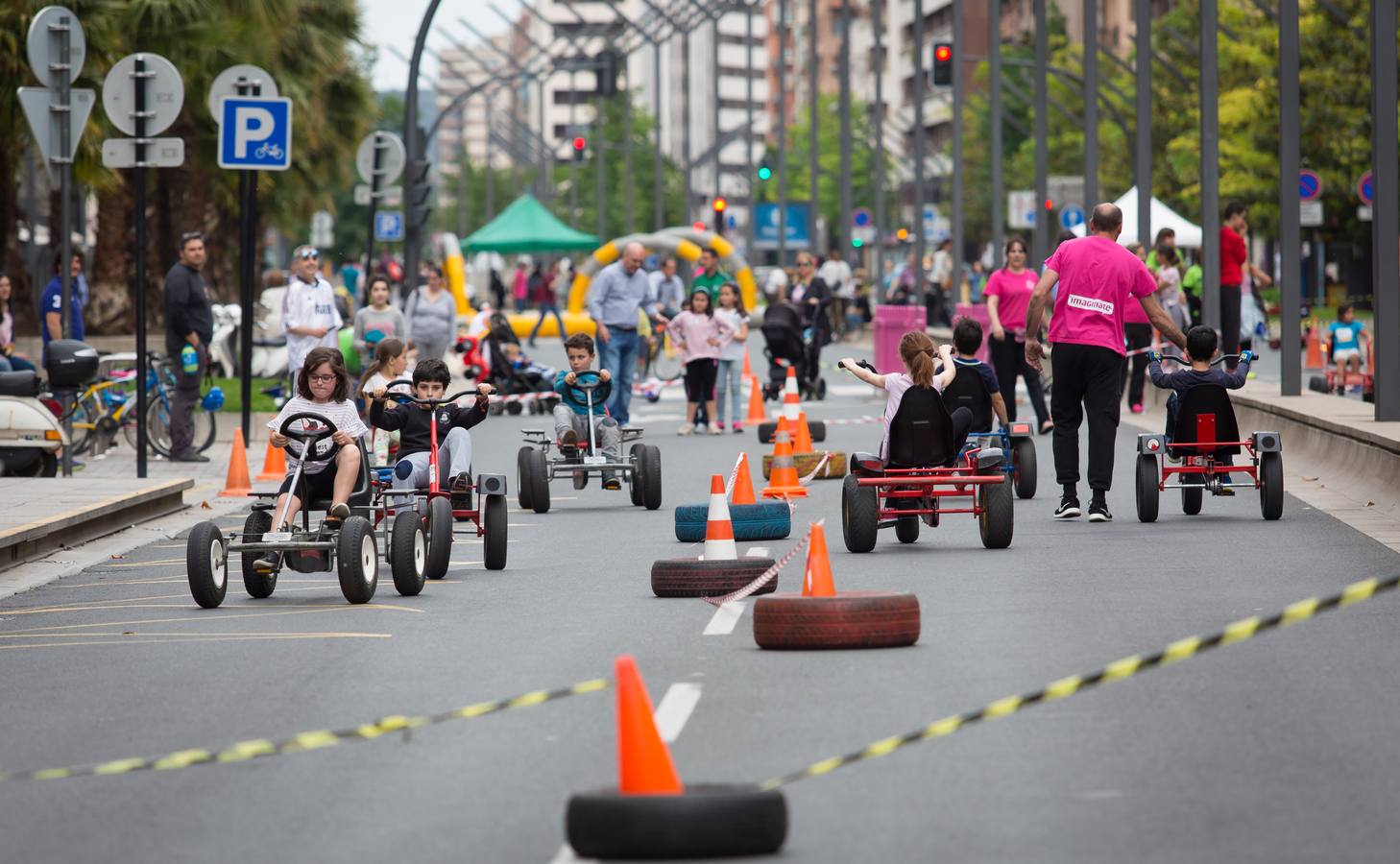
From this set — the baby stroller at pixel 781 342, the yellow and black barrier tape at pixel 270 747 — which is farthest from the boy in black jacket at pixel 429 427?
the baby stroller at pixel 781 342

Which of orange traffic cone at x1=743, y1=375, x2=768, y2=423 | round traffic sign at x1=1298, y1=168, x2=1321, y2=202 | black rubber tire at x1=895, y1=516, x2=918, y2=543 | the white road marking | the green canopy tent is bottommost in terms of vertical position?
the white road marking

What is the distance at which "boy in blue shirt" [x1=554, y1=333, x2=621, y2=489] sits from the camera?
18.4 m

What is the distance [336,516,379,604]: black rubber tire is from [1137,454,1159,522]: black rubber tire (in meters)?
5.42

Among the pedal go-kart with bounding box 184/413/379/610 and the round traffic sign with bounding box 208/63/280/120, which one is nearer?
the pedal go-kart with bounding box 184/413/379/610

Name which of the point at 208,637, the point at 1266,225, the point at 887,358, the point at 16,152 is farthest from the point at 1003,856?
the point at 1266,225

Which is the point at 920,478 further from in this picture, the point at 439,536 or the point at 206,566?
the point at 206,566

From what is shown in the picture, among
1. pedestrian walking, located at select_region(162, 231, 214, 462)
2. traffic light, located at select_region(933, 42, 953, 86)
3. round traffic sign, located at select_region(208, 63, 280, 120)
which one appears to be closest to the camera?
pedestrian walking, located at select_region(162, 231, 214, 462)

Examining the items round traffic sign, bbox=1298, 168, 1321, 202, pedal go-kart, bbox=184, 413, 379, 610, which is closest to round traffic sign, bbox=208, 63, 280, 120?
pedal go-kart, bbox=184, 413, 379, 610

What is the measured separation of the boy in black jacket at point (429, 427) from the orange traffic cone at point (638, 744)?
777 centimetres

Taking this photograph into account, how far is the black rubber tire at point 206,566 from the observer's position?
12297mm

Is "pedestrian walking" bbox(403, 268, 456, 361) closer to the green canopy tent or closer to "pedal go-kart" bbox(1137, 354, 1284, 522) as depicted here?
"pedal go-kart" bbox(1137, 354, 1284, 522)

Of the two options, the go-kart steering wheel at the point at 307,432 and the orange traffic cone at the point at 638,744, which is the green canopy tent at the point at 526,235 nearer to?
the go-kart steering wheel at the point at 307,432

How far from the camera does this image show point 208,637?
11.3 metres

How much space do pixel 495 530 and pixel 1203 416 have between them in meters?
4.75
